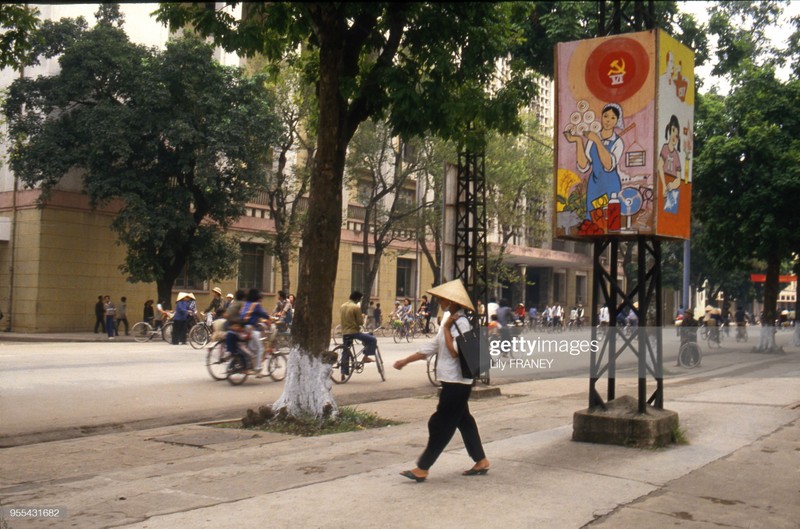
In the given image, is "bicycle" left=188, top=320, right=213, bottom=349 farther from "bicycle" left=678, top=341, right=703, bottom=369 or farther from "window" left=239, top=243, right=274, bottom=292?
"bicycle" left=678, top=341, right=703, bottom=369

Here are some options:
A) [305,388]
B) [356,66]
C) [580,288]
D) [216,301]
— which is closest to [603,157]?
[356,66]

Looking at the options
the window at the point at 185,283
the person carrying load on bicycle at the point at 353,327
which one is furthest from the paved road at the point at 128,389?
the window at the point at 185,283

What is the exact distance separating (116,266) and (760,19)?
24.0 meters

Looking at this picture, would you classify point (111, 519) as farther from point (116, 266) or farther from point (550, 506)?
point (116, 266)

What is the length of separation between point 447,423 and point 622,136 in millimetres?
3897

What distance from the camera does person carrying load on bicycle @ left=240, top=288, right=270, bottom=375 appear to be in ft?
47.0

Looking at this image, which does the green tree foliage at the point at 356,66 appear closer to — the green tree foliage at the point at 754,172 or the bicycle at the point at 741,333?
the green tree foliage at the point at 754,172

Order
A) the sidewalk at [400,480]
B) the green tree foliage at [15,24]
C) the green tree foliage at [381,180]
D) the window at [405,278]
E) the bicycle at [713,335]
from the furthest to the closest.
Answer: the window at [405,278]
the green tree foliage at [381,180]
the bicycle at [713,335]
the green tree foliage at [15,24]
the sidewalk at [400,480]

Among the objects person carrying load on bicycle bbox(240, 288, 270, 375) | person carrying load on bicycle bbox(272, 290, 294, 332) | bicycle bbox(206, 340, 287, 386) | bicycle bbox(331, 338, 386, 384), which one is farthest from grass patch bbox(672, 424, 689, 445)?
person carrying load on bicycle bbox(272, 290, 294, 332)

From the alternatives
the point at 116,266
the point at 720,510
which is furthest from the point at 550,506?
the point at 116,266

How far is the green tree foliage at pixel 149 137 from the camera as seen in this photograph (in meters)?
27.2

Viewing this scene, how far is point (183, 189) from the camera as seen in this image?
1133 inches

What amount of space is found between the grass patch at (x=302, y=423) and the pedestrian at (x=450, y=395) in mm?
2843

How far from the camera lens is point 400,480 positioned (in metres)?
6.86
